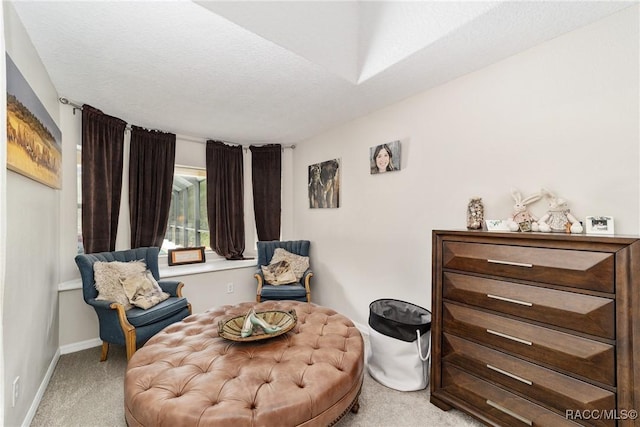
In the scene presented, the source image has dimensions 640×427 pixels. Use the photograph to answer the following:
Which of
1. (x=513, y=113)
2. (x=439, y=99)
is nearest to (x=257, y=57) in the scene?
(x=439, y=99)

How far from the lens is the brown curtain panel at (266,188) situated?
4.17 meters

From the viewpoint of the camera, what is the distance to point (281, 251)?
3652 mm

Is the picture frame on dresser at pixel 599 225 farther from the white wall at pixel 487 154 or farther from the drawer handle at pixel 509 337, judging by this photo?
the drawer handle at pixel 509 337

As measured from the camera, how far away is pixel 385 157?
2775 mm

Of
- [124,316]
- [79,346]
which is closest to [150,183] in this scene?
[124,316]

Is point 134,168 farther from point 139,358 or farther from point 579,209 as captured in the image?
point 579,209

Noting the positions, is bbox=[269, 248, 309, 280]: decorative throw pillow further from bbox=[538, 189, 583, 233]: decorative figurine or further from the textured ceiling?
bbox=[538, 189, 583, 233]: decorative figurine

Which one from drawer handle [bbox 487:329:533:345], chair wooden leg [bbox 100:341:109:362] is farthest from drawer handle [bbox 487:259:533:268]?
chair wooden leg [bbox 100:341:109:362]

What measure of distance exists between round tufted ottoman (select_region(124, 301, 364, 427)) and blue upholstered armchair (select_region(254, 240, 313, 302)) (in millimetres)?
1231

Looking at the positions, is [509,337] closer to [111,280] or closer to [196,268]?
[111,280]

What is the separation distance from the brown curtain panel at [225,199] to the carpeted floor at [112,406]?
193 centimetres

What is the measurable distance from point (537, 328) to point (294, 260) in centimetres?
261

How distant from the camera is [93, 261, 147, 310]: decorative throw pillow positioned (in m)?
2.38

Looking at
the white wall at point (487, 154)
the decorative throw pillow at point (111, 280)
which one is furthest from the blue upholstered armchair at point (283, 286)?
the decorative throw pillow at point (111, 280)
